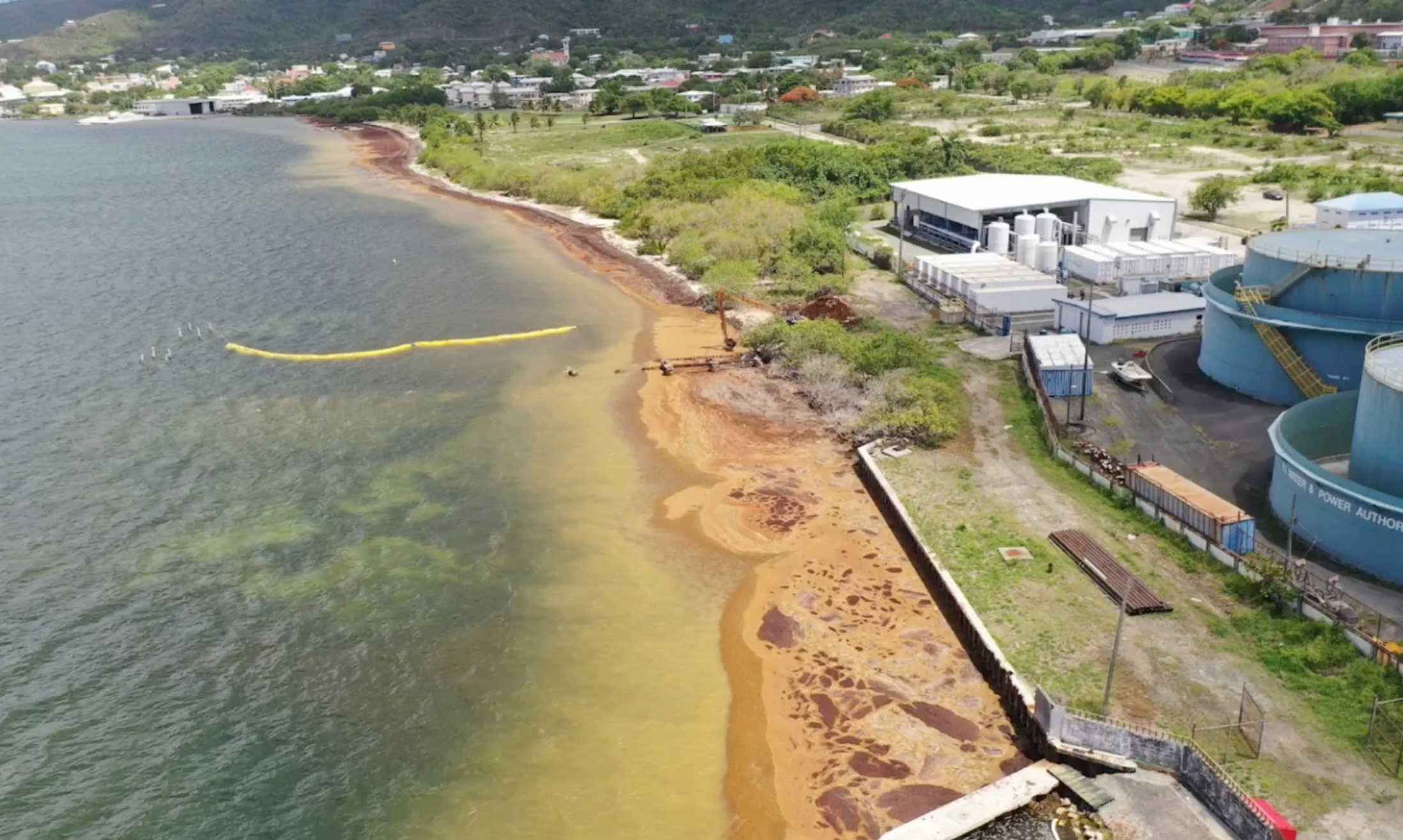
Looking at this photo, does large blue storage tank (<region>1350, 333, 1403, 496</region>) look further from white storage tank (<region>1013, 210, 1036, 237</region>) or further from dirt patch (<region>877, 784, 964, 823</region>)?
white storage tank (<region>1013, 210, 1036, 237</region>)

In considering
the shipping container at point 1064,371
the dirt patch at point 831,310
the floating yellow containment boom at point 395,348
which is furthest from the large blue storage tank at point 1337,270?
the floating yellow containment boom at point 395,348

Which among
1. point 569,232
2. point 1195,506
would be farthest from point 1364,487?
point 569,232

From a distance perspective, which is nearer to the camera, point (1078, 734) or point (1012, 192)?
point (1078, 734)

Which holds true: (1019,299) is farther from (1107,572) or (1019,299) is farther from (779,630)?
(779,630)

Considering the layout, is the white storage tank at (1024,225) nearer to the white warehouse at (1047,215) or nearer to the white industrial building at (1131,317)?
the white warehouse at (1047,215)

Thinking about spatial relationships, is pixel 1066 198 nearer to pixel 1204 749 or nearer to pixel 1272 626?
pixel 1272 626

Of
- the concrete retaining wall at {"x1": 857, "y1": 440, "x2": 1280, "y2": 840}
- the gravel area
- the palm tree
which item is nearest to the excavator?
the concrete retaining wall at {"x1": 857, "y1": 440, "x2": 1280, "y2": 840}
